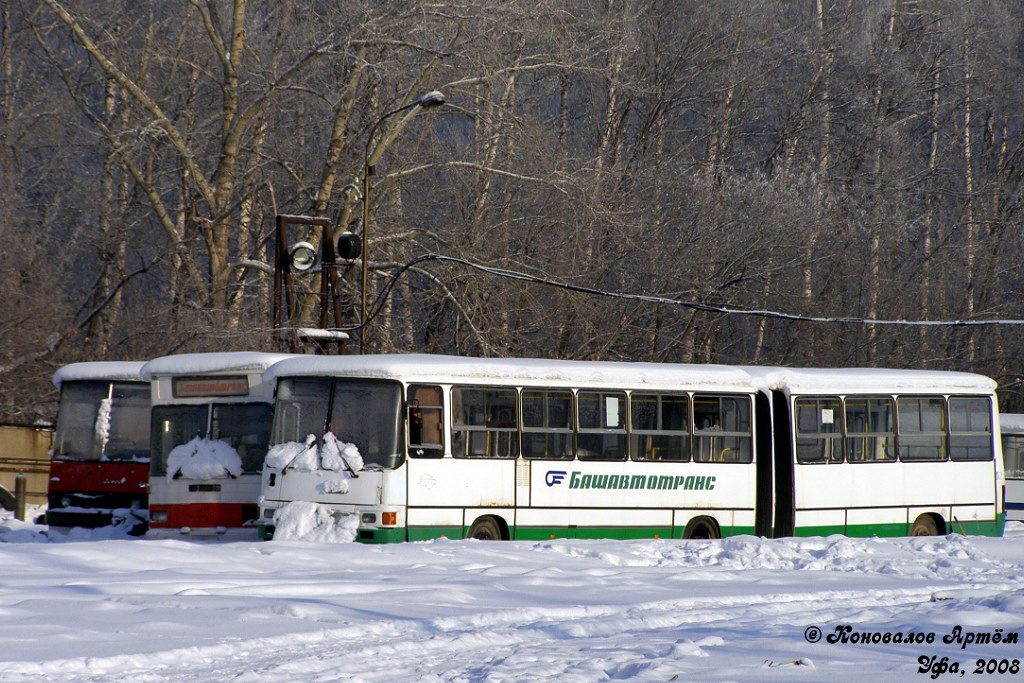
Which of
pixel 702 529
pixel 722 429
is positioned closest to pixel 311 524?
pixel 702 529

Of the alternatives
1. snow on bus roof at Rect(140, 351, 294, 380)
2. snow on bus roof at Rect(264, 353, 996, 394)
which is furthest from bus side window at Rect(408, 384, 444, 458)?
snow on bus roof at Rect(140, 351, 294, 380)

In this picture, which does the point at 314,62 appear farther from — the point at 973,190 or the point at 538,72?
the point at 973,190

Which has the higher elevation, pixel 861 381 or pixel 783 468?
pixel 861 381

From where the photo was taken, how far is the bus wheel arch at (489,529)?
1873cm

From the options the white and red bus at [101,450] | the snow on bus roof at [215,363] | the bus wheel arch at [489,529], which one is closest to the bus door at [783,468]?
the bus wheel arch at [489,529]

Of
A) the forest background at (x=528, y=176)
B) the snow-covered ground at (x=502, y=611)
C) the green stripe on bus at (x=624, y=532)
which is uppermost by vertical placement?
the forest background at (x=528, y=176)

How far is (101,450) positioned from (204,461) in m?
3.44

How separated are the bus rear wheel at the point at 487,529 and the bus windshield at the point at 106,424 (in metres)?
6.54

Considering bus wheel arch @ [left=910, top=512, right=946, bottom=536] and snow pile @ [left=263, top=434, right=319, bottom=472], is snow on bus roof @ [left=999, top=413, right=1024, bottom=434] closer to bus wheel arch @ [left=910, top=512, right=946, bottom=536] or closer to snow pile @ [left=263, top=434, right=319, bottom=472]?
bus wheel arch @ [left=910, top=512, right=946, bottom=536]

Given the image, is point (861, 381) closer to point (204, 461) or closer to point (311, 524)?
point (311, 524)

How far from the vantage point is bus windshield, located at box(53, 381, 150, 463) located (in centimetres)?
2248

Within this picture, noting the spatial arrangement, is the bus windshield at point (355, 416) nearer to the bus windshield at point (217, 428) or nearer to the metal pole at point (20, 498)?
the bus windshield at point (217, 428)

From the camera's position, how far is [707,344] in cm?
3950

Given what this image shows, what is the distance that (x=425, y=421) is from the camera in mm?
18359
